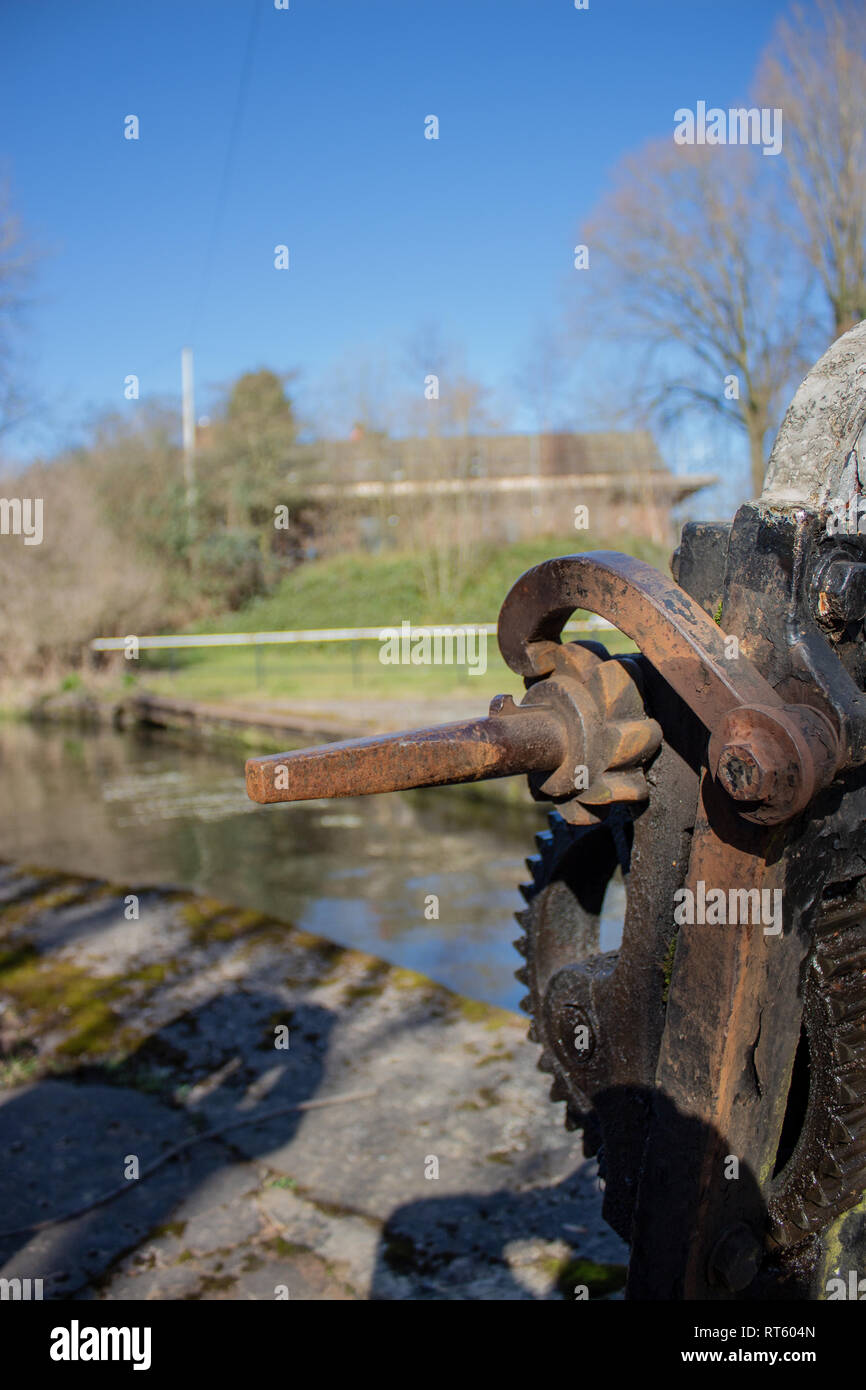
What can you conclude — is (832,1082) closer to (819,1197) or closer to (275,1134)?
(819,1197)

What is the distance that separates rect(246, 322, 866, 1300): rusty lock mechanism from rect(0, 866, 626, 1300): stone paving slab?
1.43 meters

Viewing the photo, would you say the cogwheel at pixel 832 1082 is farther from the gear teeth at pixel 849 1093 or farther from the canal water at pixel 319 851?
the canal water at pixel 319 851

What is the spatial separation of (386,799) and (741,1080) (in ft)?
28.8

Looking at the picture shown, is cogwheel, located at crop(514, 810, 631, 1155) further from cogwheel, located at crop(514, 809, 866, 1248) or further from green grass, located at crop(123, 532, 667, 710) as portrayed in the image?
green grass, located at crop(123, 532, 667, 710)

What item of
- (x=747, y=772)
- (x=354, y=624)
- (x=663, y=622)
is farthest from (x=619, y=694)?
(x=354, y=624)

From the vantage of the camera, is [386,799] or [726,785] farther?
[386,799]

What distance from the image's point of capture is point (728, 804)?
4.44 feet

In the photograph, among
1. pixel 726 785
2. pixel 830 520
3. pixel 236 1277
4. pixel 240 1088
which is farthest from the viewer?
pixel 240 1088

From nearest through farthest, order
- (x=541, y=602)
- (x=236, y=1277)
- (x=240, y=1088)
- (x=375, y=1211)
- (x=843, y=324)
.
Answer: (x=541, y=602), (x=236, y=1277), (x=375, y=1211), (x=240, y=1088), (x=843, y=324)

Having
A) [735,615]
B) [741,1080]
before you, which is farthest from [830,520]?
[741,1080]

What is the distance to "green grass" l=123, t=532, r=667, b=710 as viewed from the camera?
1588 cm

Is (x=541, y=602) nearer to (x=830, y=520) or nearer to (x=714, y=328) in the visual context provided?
(x=830, y=520)

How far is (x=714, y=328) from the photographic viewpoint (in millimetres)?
21109
